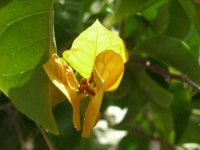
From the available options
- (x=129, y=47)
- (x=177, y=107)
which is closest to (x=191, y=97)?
(x=177, y=107)

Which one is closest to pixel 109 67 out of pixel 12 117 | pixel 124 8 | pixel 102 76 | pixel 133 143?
pixel 102 76

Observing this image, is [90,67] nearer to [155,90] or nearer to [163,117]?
[155,90]

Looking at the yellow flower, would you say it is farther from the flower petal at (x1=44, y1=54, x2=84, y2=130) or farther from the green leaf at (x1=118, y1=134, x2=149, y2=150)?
the green leaf at (x1=118, y1=134, x2=149, y2=150)

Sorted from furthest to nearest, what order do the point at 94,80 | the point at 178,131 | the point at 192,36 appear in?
1. the point at 192,36
2. the point at 178,131
3. the point at 94,80

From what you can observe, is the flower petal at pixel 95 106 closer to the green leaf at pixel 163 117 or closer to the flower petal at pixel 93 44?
the flower petal at pixel 93 44

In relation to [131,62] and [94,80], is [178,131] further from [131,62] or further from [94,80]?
[94,80]

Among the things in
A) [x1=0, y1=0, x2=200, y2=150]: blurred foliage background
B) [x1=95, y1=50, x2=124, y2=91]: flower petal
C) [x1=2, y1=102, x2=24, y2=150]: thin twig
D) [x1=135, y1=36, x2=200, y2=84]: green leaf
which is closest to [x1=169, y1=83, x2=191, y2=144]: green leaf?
[x1=0, y1=0, x2=200, y2=150]: blurred foliage background
